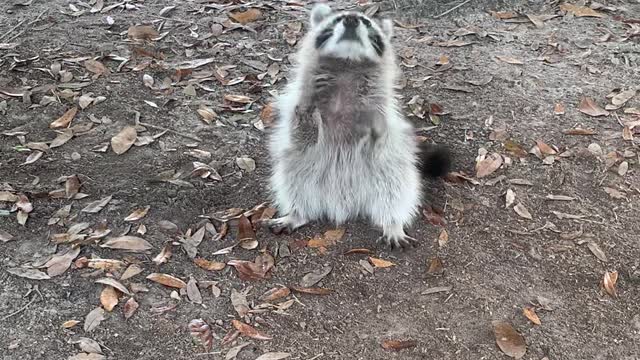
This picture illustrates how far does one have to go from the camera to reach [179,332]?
314 cm

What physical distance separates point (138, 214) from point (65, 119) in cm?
104

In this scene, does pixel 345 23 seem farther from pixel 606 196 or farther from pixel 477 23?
pixel 477 23

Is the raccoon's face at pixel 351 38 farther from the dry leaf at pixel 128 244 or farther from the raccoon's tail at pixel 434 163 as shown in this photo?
the dry leaf at pixel 128 244

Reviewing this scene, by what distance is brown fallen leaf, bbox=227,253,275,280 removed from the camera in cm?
344

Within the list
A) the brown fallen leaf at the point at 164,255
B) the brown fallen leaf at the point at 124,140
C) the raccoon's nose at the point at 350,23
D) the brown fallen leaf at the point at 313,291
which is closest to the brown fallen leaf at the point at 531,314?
the brown fallen leaf at the point at 313,291

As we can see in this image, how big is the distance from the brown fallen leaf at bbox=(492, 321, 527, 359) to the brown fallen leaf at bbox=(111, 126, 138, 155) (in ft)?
7.29

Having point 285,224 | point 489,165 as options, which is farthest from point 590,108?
point 285,224

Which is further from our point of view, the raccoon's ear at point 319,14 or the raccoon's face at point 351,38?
the raccoon's ear at point 319,14

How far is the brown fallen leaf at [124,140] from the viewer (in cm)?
419

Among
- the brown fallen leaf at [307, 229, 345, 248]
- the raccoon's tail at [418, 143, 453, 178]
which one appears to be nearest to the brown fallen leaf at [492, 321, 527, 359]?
the brown fallen leaf at [307, 229, 345, 248]

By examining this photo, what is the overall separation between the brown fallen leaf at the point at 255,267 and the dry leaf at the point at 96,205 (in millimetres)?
771

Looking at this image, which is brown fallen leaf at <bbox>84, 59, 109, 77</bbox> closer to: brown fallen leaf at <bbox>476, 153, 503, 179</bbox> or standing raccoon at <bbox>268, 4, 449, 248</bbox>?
Answer: standing raccoon at <bbox>268, 4, 449, 248</bbox>

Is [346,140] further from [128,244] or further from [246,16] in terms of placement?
[246,16]

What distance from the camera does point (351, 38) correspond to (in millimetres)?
3545
